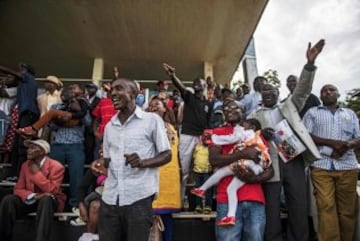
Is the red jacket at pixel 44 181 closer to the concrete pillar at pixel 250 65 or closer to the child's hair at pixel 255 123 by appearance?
Result: the child's hair at pixel 255 123

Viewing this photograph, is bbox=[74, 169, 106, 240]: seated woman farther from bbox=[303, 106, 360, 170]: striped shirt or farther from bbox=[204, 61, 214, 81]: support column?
bbox=[204, 61, 214, 81]: support column

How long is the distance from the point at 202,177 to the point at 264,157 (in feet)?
3.75

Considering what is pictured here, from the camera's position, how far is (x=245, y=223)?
3477 mm

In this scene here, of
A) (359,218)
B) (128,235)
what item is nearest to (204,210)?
(359,218)

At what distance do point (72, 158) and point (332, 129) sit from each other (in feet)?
10.6

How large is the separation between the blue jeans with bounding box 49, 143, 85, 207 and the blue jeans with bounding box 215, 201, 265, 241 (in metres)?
2.17

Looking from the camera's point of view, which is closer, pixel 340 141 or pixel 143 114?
pixel 143 114

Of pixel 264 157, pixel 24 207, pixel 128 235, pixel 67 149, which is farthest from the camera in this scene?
pixel 67 149

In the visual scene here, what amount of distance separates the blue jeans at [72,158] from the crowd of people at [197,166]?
0.01 m

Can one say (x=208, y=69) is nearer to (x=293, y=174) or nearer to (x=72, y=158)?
(x=72, y=158)

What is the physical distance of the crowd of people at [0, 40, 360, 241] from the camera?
2711 mm

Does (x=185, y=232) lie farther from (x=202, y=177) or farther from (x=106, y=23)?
(x=106, y=23)

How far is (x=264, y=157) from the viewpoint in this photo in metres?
3.62

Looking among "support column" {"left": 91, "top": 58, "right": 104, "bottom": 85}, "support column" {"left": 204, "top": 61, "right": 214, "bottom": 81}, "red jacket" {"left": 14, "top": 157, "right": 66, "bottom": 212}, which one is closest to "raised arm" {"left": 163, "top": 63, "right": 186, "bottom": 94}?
"red jacket" {"left": 14, "top": 157, "right": 66, "bottom": 212}
